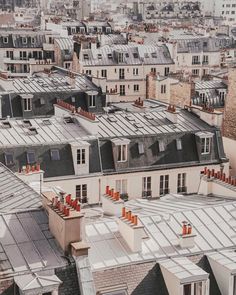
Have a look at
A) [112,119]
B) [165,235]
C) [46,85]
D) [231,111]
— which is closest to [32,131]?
[112,119]

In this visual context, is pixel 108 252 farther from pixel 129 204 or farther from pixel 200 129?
pixel 200 129

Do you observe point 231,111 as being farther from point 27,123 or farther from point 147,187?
point 27,123

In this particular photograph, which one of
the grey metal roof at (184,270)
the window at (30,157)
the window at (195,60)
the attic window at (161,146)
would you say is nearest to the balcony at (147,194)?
the attic window at (161,146)

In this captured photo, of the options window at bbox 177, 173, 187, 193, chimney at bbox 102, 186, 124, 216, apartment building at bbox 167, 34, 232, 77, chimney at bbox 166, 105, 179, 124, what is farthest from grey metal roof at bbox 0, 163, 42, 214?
apartment building at bbox 167, 34, 232, 77

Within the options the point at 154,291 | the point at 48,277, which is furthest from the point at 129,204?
the point at 48,277

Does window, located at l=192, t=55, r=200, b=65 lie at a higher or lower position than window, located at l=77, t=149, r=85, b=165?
lower

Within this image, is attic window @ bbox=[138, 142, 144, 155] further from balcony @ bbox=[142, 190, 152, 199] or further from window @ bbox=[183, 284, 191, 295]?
window @ bbox=[183, 284, 191, 295]
